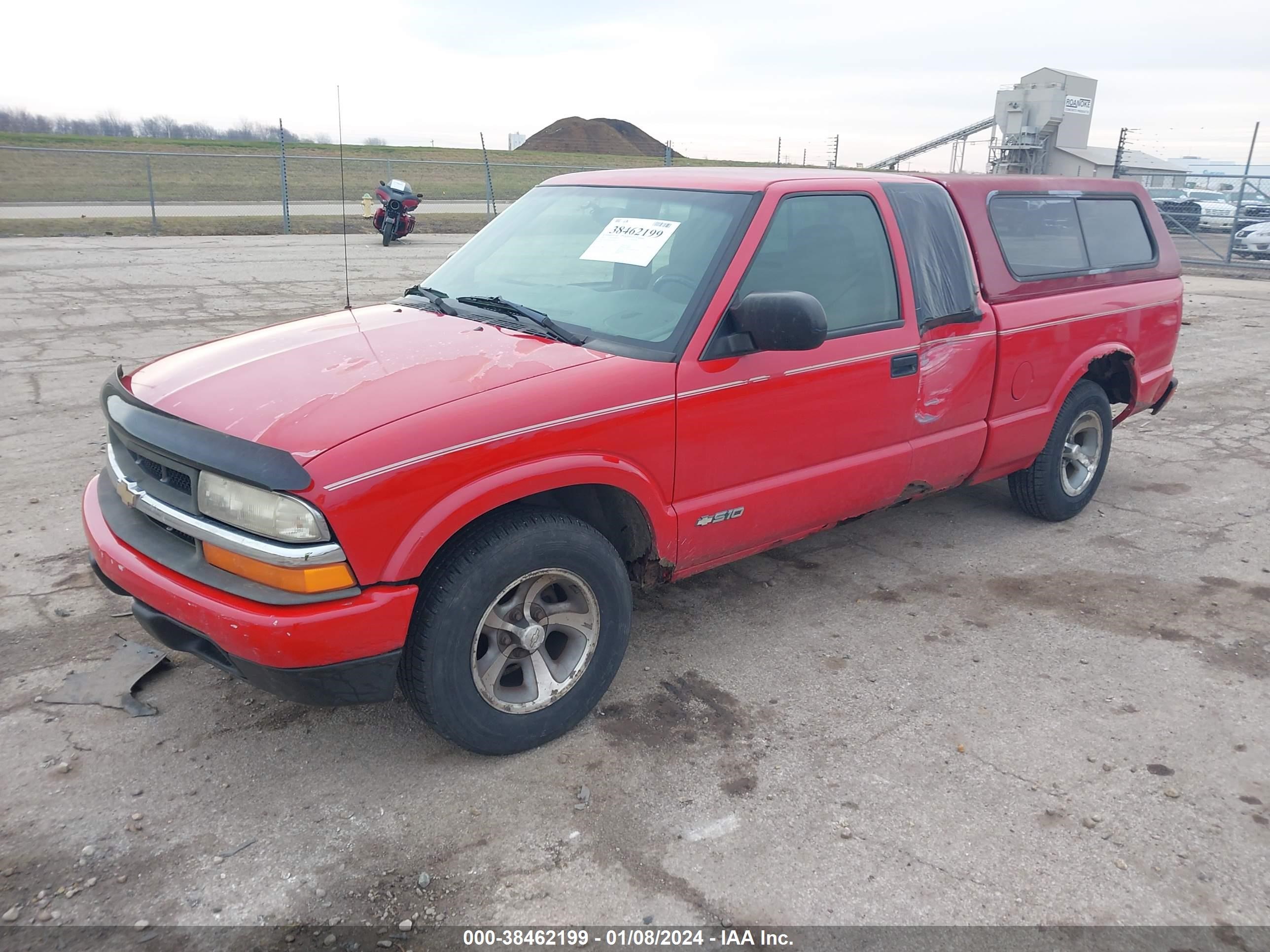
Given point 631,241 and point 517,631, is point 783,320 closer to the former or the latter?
point 631,241

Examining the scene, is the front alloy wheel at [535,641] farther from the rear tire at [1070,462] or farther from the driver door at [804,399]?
the rear tire at [1070,462]

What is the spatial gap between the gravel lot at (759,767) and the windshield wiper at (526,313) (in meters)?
1.33

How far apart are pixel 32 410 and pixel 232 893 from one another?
17.5 feet

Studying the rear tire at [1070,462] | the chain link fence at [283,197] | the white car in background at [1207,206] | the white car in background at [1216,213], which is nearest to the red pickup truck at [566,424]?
the rear tire at [1070,462]

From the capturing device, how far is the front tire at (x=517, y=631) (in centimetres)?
284

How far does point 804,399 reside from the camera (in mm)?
3689

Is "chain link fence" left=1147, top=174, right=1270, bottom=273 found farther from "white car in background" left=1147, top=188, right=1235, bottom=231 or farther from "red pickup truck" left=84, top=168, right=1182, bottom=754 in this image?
"red pickup truck" left=84, top=168, right=1182, bottom=754

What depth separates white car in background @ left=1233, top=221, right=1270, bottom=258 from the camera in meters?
19.5

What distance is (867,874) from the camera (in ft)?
8.70

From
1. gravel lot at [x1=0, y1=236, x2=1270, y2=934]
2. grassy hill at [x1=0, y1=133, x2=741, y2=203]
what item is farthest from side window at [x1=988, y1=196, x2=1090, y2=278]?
grassy hill at [x1=0, y1=133, x2=741, y2=203]

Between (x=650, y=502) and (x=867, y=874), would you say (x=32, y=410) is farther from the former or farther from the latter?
(x=867, y=874)

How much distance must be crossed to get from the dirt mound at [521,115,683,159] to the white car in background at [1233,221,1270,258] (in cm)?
4982

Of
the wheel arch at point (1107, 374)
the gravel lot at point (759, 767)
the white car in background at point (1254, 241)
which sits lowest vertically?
the gravel lot at point (759, 767)

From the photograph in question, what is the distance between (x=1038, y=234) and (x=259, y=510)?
13.5ft
